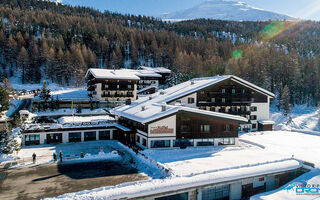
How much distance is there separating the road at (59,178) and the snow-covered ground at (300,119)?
41.5 metres

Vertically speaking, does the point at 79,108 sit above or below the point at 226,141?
above

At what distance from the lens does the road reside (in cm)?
2028

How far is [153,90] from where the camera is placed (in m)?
82.9

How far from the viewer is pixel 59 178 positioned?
23234 mm

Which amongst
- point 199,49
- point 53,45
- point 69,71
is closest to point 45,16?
point 53,45

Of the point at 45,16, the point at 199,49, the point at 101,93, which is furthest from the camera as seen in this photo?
the point at 45,16

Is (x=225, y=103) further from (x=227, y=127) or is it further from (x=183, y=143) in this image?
(x=183, y=143)

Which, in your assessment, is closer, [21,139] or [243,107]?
[21,139]

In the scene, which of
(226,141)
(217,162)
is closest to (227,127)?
(226,141)

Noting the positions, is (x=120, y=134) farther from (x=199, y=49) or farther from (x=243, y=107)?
(x=199, y=49)

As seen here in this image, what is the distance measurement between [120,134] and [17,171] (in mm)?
16459

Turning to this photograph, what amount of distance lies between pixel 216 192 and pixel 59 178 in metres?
14.5

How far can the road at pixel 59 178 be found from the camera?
20.3m

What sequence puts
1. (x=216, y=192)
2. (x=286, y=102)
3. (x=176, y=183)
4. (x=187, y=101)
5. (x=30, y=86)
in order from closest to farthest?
(x=176, y=183) < (x=216, y=192) < (x=187, y=101) < (x=286, y=102) < (x=30, y=86)
